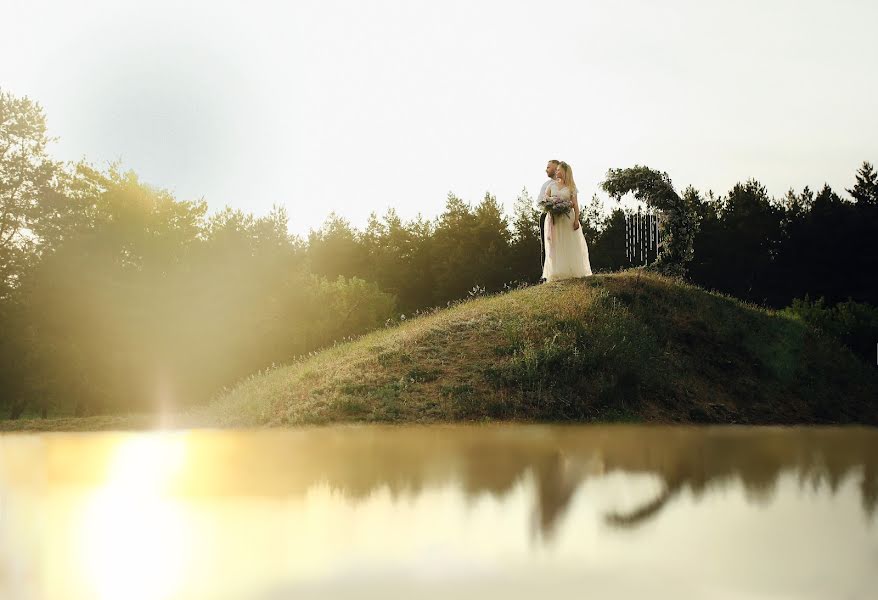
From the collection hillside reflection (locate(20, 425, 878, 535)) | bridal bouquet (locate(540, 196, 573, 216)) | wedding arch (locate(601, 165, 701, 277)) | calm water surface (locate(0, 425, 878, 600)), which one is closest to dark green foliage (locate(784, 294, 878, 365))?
wedding arch (locate(601, 165, 701, 277))

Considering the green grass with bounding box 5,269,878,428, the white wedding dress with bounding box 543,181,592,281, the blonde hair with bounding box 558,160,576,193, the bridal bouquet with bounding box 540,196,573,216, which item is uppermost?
the blonde hair with bounding box 558,160,576,193

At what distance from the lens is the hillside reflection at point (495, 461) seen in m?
8.05

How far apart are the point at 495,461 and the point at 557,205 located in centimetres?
1547

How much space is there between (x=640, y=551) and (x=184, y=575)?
124 inches

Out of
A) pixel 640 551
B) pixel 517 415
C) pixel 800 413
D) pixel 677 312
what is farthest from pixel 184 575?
pixel 677 312

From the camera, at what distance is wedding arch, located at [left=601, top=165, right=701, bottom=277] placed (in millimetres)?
27516

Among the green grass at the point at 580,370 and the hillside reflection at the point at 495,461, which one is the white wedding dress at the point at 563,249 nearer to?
the green grass at the point at 580,370

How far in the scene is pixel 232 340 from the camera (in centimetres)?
2995

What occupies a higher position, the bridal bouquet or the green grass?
the bridal bouquet

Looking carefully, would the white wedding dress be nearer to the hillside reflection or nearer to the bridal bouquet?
the bridal bouquet

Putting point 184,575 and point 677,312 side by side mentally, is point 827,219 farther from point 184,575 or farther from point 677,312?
point 184,575

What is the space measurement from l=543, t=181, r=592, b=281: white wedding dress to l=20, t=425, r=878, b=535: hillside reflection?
1015 cm

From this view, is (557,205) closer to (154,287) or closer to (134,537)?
(154,287)

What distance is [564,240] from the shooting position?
25.0m
